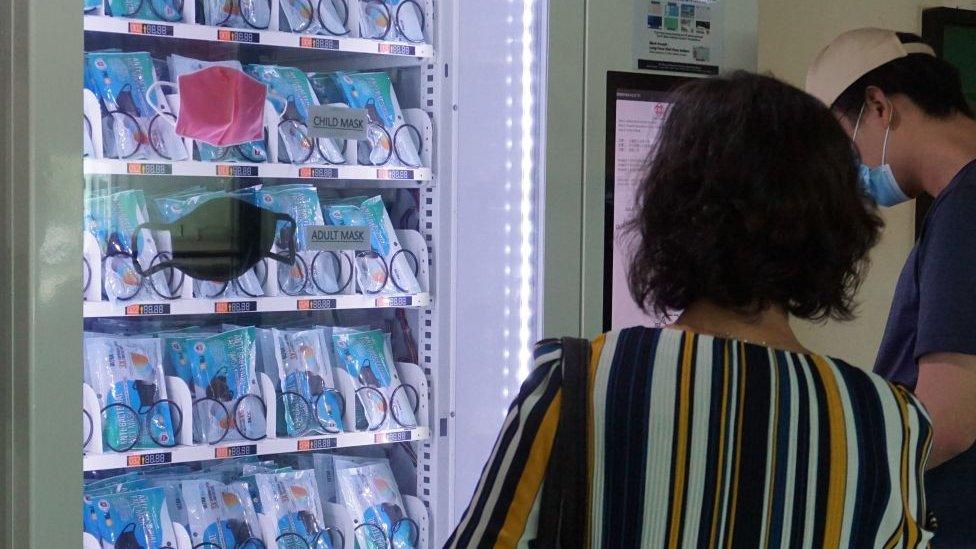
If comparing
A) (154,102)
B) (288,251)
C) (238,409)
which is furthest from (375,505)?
(154,102)

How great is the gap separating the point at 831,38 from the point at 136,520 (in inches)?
110

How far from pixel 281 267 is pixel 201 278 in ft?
0.61

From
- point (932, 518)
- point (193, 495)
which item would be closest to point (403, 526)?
point (193, 495)

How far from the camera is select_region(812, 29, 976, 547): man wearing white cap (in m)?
1.77

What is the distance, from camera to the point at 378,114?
266cm

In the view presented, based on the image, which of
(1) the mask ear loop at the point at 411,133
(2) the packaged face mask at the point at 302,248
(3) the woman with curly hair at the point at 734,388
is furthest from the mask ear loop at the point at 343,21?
(3) the woman with curly hair at the point at 734,388

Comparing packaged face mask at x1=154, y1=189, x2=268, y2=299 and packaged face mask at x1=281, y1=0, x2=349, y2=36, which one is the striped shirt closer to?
packaged face mask at x1=154, y1=189, x2=268, y2=299

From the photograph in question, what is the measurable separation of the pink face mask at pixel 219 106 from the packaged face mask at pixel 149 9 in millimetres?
139

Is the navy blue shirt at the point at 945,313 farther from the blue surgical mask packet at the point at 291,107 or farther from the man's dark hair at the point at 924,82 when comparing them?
the blue surgical mask packet at the point at 291,107

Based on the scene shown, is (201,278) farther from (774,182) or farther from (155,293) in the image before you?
(774,182)

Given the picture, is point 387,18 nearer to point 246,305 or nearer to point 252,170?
point 252,170

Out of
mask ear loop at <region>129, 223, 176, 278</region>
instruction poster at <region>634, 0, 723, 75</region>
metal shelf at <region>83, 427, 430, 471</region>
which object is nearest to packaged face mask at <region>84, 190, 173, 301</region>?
mask ear loop at <region>129, 223, 176, 278</region>

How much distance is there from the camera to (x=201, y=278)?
242cm

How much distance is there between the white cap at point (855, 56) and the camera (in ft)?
6.73
